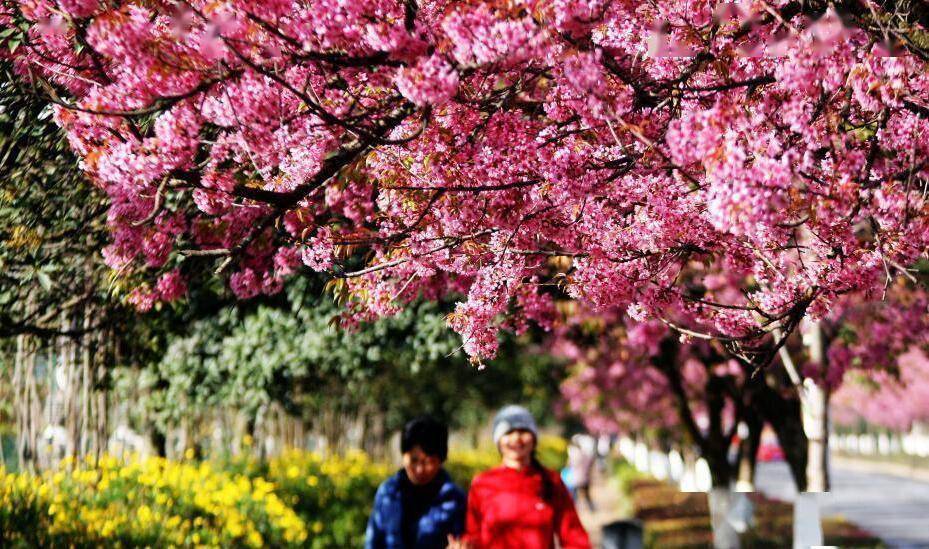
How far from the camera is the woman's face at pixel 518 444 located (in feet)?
19.8

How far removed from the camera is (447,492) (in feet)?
19.5

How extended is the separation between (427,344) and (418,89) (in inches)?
278

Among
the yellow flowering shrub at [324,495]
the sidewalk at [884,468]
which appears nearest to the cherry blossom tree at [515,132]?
the yellow flowering shrub at [324,495]

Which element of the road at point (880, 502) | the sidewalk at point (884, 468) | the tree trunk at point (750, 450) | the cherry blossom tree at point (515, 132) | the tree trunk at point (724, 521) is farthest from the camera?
the sidewalk at point (884, 468)

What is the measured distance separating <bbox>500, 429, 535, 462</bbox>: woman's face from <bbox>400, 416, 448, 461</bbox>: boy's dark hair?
1.18ft

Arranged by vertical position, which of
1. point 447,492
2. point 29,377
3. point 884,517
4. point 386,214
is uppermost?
point 386,214

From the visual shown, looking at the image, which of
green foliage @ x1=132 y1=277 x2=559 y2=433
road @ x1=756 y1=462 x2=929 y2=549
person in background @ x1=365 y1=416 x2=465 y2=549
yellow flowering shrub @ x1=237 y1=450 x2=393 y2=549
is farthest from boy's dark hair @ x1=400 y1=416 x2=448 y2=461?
yellow flowering shrub @ x1=237 y1=450 x2=393 y2=549

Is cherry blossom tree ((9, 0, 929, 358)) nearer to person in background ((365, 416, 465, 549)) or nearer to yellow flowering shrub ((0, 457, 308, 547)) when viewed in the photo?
person in background ((365, 416, 465, 549))

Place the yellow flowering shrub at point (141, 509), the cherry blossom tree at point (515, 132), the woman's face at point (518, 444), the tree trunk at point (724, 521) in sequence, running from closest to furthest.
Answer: the cherry blossom tree at point (515, 132) → the woman's face at point (518, 444) → the yellow flowering shrub at point (141, 509) → the tree trunk at point (724, 521)

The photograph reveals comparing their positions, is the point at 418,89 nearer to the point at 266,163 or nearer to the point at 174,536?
the point at 266,163

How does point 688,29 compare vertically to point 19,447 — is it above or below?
above

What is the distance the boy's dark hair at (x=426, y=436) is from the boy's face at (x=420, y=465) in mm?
24

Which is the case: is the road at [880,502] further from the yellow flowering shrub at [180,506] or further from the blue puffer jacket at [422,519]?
the yellow flowering shrub at [180,506]

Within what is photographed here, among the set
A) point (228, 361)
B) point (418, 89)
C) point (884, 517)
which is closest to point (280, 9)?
point (418, 89)
